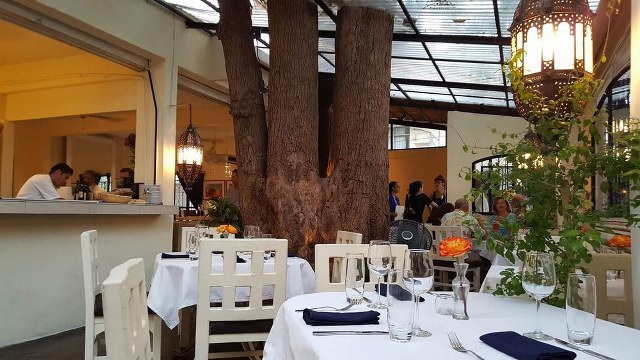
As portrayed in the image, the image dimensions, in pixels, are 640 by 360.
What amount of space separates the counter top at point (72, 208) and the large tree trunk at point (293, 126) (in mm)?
1462

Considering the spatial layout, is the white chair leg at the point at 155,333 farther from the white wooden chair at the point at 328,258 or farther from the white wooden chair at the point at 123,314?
the white wooden chair at the point at 123,314

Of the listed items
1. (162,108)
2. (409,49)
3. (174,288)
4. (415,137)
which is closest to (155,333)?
(174,288)

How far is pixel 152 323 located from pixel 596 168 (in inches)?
101

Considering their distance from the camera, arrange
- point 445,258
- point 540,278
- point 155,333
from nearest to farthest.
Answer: point 540,278 → point 155,333 → point 445,258

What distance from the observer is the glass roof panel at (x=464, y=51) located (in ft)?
23.3

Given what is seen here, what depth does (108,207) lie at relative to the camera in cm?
491

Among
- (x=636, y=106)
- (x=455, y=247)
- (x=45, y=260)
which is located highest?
(x=636, y=106)

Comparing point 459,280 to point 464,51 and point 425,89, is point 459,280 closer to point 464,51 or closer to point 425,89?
point 464,51

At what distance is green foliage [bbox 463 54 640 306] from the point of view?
166cm

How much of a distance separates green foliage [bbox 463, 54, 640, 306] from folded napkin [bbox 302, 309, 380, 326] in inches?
21.5

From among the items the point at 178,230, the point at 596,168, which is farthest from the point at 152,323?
the point at 178,230

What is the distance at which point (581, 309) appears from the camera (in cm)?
136

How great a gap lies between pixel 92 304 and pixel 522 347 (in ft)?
7.26

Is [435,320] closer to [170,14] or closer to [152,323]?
[152,323]
